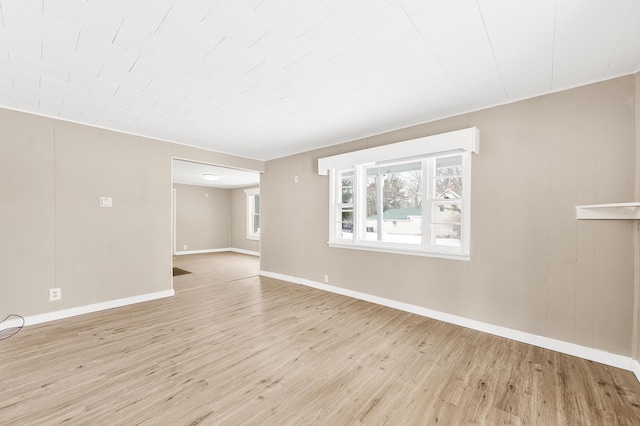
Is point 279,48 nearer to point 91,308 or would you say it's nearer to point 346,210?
point 346,210

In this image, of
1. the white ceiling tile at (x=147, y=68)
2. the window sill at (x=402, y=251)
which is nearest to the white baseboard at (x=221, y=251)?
the window sill at (x=402, y=251)

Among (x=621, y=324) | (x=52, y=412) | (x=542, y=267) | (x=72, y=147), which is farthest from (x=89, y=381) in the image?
(x=621, y=324)

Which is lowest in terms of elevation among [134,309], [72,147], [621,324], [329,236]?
→ [134,309]

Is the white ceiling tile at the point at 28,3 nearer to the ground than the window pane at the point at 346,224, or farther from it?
farther from it

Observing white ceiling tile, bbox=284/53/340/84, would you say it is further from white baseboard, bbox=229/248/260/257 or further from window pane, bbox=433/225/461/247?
white baseboard, bbox=229/248/260/257

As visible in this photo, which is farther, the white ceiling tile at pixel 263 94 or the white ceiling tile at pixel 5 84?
the white ceiling tile at pixel 263 94

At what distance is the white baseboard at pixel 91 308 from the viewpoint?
124 inches

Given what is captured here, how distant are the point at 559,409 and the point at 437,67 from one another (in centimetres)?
265

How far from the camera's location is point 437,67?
7.11 ft

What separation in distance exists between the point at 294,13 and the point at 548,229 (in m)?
2.97

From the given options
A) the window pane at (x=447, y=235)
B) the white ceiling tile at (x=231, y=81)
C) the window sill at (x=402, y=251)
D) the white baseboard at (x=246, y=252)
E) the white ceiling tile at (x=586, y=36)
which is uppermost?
the white ceiling tile at (x=586, y=36)

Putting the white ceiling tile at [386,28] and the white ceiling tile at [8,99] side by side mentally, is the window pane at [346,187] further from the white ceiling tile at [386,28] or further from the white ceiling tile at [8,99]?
the white ceiling tile at [8,99]

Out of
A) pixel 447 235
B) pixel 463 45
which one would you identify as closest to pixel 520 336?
pixel 447 235

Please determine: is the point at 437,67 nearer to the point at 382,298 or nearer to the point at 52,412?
the point at 382,298
